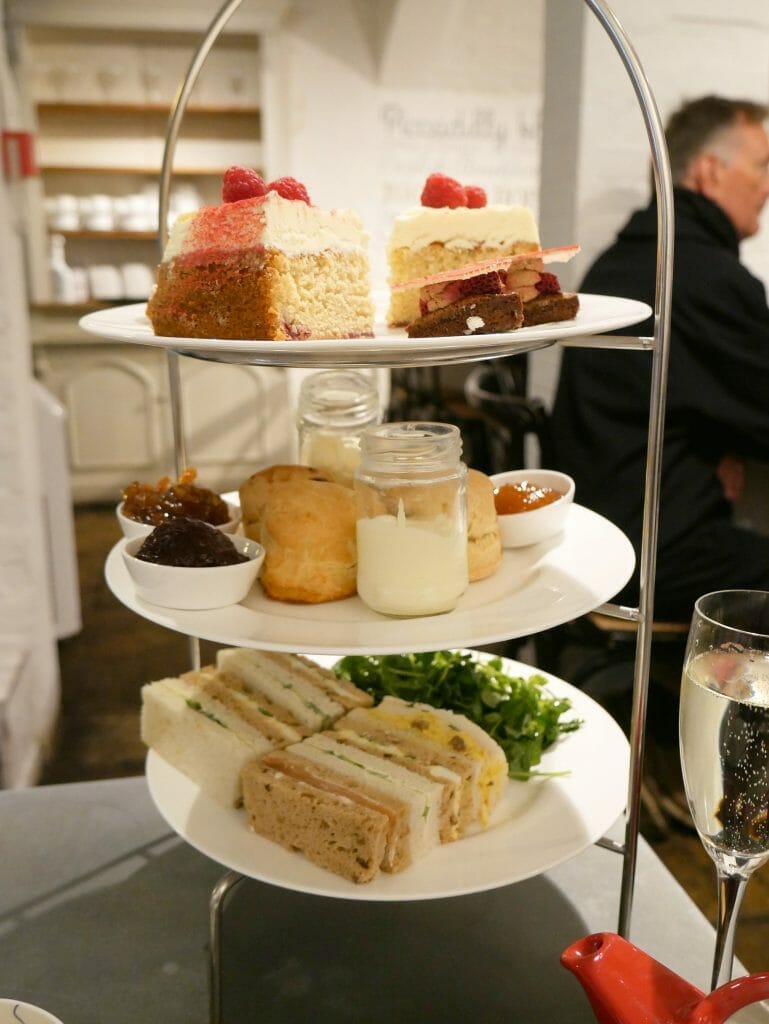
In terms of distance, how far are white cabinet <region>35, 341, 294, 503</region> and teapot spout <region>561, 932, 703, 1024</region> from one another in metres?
4.74

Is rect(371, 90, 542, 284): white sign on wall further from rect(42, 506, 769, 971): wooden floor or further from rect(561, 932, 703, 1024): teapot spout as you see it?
rect(561, 932, 703, 1024): teapot spout

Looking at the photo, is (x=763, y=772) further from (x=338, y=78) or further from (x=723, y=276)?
(x=338, y=78)

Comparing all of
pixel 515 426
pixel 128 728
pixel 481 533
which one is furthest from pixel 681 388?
pixel 128 728

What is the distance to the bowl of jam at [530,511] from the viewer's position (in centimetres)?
105

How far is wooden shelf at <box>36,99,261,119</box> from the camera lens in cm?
521

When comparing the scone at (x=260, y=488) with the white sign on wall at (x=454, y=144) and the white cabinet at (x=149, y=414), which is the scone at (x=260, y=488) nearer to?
the white cabinet at (x=149, y=414)

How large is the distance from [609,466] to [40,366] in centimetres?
391

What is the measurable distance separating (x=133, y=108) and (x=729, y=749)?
17.9ft

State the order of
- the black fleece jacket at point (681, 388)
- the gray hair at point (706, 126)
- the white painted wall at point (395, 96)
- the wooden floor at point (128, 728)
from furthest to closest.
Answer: the white painted wall at point (395, 96) < the gray hair at point (706, 126) < the black fleece jacket at point (681, 388) < the wooden floor at point (128, 728)

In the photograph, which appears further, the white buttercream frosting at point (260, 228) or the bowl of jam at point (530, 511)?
the bowl of jam at point (530, 511)

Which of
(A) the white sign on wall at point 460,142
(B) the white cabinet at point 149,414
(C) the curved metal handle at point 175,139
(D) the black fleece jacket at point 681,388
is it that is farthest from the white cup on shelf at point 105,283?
(C) the curved metal handle at point 175,139

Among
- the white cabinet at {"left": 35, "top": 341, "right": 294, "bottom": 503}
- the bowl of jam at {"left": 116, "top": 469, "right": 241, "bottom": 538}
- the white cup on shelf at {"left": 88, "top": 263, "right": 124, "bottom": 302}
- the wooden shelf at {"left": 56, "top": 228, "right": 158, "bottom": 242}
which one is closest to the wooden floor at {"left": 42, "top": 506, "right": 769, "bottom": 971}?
the bowl of jam at {"left": 116, "top": 469, "right": 241, "bottom": 538}

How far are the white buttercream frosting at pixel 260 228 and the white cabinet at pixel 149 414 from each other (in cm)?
431

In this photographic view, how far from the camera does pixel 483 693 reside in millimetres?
1164
